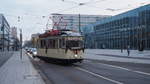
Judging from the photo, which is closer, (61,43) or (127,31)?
(61,43)

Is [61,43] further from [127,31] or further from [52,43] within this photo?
[127,31]

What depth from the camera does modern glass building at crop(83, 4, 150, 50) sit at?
73.5m

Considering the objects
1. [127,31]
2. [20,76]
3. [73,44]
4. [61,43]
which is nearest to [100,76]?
[20,76]

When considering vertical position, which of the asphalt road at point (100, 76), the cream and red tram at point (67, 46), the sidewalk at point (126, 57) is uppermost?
the cream and red tram at point (67, 46)

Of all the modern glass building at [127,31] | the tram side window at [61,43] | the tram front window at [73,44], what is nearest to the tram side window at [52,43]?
the tram side window at [61,43]

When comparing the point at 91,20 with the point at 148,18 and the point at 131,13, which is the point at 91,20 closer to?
the point at 131,13

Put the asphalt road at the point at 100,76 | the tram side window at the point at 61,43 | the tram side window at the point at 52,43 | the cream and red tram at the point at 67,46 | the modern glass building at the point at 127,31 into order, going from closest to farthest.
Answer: the asphalt road at the point at 100,76 < the cream and red tram at the point at 67,46 < the tram side window at the point at 61,43 < the tram side window at the point at 52,43 < the modern glass building at the point at 127,31

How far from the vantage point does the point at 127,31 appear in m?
81.6

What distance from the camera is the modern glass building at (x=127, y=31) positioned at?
7350 centimetres

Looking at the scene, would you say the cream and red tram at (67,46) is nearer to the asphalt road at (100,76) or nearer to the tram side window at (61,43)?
the tram side window at (61,43)

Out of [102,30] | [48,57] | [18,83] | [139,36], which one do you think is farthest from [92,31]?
[18,83]

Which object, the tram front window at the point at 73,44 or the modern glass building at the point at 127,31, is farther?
the modern glass building at the point at 127,31

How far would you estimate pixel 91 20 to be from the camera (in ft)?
422

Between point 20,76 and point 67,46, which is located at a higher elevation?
point 67,46
